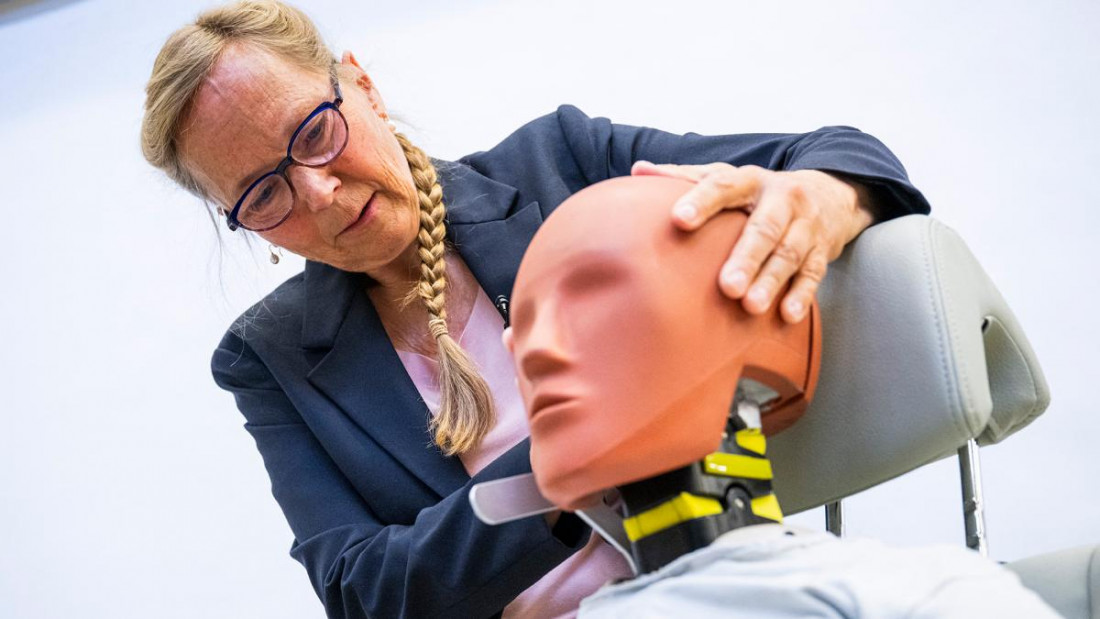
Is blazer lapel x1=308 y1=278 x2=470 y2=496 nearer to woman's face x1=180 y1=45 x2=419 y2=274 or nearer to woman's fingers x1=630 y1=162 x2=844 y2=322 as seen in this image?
woman's face x1=180 y1=45 x2=419 y2=274

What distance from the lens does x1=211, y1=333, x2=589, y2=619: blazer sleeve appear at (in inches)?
39.4

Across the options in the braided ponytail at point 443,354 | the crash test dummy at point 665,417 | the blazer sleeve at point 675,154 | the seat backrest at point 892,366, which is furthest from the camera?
the braided ponytail at point 443,354

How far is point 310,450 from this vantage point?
50.5 inches

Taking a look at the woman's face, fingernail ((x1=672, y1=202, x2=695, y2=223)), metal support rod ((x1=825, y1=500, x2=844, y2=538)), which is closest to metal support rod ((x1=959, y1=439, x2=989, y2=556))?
metal support rod ((x1=825, y1=500, x2=844, y2=538))

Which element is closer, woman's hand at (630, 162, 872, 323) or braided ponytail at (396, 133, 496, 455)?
woman's hand at (630, 162, 872, 323)

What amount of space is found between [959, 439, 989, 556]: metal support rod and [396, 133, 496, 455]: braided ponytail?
51cm

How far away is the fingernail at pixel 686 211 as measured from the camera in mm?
706

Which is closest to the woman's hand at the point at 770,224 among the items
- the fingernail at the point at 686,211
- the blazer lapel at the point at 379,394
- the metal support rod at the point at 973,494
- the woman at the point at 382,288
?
the fingernail at the point at 686,211

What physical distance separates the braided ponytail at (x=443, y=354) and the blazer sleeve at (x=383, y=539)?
0.12m

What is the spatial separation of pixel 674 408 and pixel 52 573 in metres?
2.31

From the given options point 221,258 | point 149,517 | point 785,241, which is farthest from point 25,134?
point 785,241

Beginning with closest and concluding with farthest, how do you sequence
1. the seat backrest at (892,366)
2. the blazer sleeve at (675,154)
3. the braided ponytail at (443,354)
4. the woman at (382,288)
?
the seat backrest at (892,366) < the blazer sleeve at (675,154) < the woman at (382,288) < the braided ponytail at (443,354)

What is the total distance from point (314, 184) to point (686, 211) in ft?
1.84

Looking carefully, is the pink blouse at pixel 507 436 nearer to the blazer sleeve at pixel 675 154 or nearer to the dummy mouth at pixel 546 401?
the blazer sleeve at pixel 675 154
